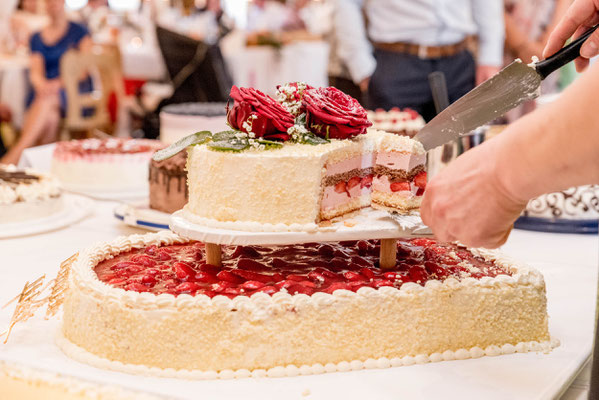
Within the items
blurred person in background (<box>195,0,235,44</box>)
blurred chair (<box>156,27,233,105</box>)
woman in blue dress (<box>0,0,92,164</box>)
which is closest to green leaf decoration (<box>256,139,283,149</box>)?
blurred chair (<box>156,27,233,105</box>)

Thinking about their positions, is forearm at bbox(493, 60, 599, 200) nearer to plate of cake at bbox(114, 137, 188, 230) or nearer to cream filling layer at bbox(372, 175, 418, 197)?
cream filling layer at bbox(372, 175, 418, 197)

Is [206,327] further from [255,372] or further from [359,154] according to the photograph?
[359,154]

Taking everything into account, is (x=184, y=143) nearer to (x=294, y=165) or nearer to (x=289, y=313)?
(x=294, y=165)

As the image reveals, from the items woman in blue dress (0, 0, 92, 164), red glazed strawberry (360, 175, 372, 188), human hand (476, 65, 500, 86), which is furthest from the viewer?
woman in blue dress (0, 0, 92, 164)

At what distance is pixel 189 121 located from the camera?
11.9 feet

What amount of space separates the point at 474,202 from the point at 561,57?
0.49 metres

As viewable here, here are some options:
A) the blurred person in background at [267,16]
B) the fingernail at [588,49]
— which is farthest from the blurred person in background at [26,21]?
the fingernail at [588,49]

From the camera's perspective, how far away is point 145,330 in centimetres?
143

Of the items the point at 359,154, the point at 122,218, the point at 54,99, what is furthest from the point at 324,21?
the point at 359,154

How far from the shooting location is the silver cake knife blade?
1.51m

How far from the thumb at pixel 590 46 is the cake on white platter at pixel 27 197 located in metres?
2.01

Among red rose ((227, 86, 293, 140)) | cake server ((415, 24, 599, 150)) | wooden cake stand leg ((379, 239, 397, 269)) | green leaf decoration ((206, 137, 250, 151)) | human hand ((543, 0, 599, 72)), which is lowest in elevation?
wooden cake stand leg ((379, 239, 397, 269))

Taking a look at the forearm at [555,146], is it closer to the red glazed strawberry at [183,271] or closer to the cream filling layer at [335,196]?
the cream filling layer at [335,196]

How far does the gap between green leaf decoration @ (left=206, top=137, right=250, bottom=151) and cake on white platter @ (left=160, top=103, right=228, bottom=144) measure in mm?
1925
